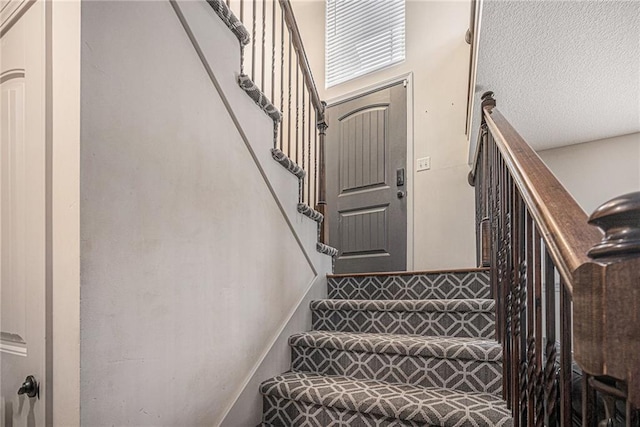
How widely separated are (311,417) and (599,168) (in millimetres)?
2741

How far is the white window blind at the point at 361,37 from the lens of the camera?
3736 mm

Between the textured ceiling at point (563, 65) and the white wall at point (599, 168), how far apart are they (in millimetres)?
103

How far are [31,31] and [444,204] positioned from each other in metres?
2.83

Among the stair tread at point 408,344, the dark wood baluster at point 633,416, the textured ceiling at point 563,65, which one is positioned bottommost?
the stair tread at point 408,344

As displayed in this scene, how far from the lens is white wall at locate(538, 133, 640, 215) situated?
9.54ft

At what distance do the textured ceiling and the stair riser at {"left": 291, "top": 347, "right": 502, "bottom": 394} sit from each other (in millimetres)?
1496

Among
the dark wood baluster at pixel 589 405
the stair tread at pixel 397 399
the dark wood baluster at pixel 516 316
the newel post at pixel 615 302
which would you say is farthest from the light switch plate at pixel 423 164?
the newel post at pixel 615 302

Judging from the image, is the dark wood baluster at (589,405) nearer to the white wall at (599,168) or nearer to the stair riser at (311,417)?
the stair riser at (311,417)

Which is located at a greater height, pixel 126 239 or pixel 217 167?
pixel 217 167

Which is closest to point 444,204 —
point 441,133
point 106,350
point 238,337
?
point 441,133

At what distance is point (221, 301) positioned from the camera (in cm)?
162

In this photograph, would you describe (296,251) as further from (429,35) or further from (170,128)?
(429,35)

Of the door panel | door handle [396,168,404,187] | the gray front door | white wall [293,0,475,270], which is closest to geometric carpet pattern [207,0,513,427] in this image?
the door panel

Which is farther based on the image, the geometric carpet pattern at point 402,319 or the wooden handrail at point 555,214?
the geometric carpet pattern at point 402,319
